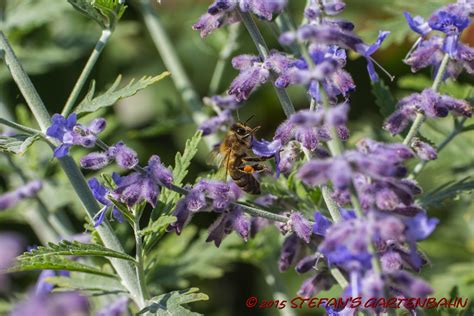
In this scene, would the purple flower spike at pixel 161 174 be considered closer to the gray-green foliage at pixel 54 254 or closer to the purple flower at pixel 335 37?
the gray-green foliage at pixel 54 254

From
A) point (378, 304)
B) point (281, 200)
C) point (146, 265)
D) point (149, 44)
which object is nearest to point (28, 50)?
point (149, 44)

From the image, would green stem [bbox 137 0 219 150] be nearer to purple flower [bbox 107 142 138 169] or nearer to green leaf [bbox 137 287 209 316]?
green leaf [bbox 137 287 209 316]

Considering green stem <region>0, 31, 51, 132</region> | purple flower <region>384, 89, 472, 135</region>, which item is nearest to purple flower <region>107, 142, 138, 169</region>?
green stem <region>0, 31, 51, 132</region>

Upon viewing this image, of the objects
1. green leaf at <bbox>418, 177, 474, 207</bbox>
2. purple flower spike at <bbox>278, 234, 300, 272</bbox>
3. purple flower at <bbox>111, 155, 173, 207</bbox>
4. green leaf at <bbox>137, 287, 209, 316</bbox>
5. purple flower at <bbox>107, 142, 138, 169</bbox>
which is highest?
purple flower at <bbox>107, 142, 138, 169</bbox>

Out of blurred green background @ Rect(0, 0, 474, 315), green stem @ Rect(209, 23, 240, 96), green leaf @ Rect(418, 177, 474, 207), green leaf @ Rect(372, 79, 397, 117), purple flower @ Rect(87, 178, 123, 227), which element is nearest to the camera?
purple flower @ Rect(87, 178, 123, 227)

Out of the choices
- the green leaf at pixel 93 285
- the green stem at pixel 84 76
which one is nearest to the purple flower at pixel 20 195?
the green leaf at pixel 93 285
